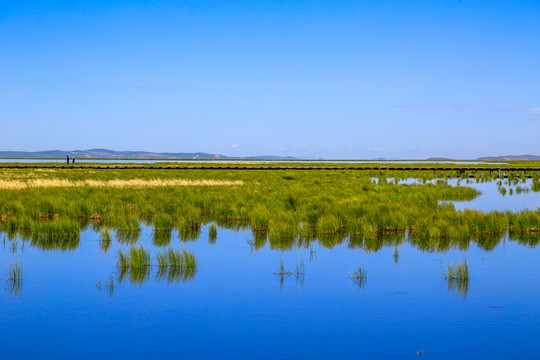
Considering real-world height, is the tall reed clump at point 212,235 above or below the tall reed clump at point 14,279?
above

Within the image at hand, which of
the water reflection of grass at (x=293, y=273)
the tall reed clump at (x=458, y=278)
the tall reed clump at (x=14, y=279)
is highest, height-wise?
the tall reed clump at (x=458, y=278)

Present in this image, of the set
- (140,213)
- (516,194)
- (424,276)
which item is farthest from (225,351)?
(516,194)

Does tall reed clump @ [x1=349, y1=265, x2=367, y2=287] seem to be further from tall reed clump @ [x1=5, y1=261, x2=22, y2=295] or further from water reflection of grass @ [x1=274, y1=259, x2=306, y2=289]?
tall reed clump @ [x1=5, y1=261, x2=22, y2=295]

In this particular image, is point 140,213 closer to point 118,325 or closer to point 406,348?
point 118,325

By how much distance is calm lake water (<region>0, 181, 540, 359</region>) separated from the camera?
8.16m

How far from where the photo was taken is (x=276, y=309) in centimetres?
1005

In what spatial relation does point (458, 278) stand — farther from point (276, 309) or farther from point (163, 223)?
point (163, 223)

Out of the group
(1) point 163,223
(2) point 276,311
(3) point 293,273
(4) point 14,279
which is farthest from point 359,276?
(1) point 163,223

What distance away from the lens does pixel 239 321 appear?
936 centimetres

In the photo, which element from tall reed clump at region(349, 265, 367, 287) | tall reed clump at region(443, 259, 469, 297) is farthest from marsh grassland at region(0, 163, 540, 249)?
tall reed clump at region(349, 265, 367, 287)

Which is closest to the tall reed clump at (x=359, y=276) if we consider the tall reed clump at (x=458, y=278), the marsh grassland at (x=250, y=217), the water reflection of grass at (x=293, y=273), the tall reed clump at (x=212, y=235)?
the water reflection of grass at (x=293, y=273)

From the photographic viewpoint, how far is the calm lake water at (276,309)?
816 cm

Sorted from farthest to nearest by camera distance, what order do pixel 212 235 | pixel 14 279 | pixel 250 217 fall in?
1. pixel 250 217
2. pixel 212 235
3. pixel 14 279

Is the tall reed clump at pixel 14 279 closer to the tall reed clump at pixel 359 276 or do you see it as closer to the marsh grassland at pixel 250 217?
the marsh grassland at pixel 250 217
